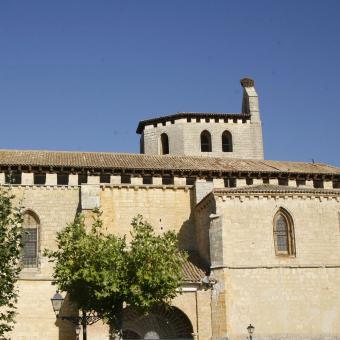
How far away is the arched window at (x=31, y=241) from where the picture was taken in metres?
31.9

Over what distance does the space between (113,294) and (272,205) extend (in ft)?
37.9

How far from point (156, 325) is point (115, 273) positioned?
33.3 ft

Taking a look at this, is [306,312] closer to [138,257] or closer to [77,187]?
[138,257]

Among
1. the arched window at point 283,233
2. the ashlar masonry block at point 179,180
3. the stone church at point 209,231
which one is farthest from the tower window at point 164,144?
the arched window at point 283,233

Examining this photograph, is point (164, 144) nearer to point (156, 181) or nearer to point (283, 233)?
point (156, 181)

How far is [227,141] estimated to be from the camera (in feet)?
153

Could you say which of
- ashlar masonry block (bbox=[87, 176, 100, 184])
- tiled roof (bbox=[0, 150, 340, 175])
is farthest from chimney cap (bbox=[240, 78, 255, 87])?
ashlar masonry block (bbox=[87, 176, 100, 184])

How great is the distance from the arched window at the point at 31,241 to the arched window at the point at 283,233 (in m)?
13.3

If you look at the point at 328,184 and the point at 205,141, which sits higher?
the point at 205,141

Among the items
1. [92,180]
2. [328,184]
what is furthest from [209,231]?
[328,184]

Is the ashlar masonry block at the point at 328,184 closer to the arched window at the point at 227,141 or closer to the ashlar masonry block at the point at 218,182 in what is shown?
Answer: the ashlar masonry block at the point at 218,182

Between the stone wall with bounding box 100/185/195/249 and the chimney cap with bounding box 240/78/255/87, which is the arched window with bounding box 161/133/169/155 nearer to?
the chimney cap with bounding box 240/78/255/87

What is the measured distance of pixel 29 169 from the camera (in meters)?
32.4

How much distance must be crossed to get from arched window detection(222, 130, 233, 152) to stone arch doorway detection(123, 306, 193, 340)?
1898cm
